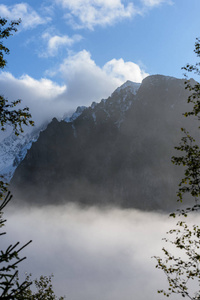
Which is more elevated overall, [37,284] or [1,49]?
[1,49]

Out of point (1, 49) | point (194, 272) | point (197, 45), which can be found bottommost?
point (194, 272)

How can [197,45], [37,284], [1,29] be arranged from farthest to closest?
1. [37,284]
2. [1,29]
3. [197,45]

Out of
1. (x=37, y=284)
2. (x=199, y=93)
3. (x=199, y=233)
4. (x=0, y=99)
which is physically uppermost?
(x=199, y=93)

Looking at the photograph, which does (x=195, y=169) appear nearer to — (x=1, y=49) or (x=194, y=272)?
(x=194, y=272)

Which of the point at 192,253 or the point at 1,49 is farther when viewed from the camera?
the point at 1,49

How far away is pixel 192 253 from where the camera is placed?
11594 mm

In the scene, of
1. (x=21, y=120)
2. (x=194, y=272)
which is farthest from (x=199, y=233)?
(x=21, y=120)

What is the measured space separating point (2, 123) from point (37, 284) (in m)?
Answer: 30.5

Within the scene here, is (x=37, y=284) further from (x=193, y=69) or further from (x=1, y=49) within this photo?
(x=193, y=69)

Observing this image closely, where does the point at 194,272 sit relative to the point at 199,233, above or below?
below

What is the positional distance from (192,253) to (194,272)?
854 mm

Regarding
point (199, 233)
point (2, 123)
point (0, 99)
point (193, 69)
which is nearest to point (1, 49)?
point (0, 99)

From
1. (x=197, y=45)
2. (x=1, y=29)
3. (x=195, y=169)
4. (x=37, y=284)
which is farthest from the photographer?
→ (x=37, y=284)

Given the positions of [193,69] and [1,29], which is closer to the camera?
[193,69]
